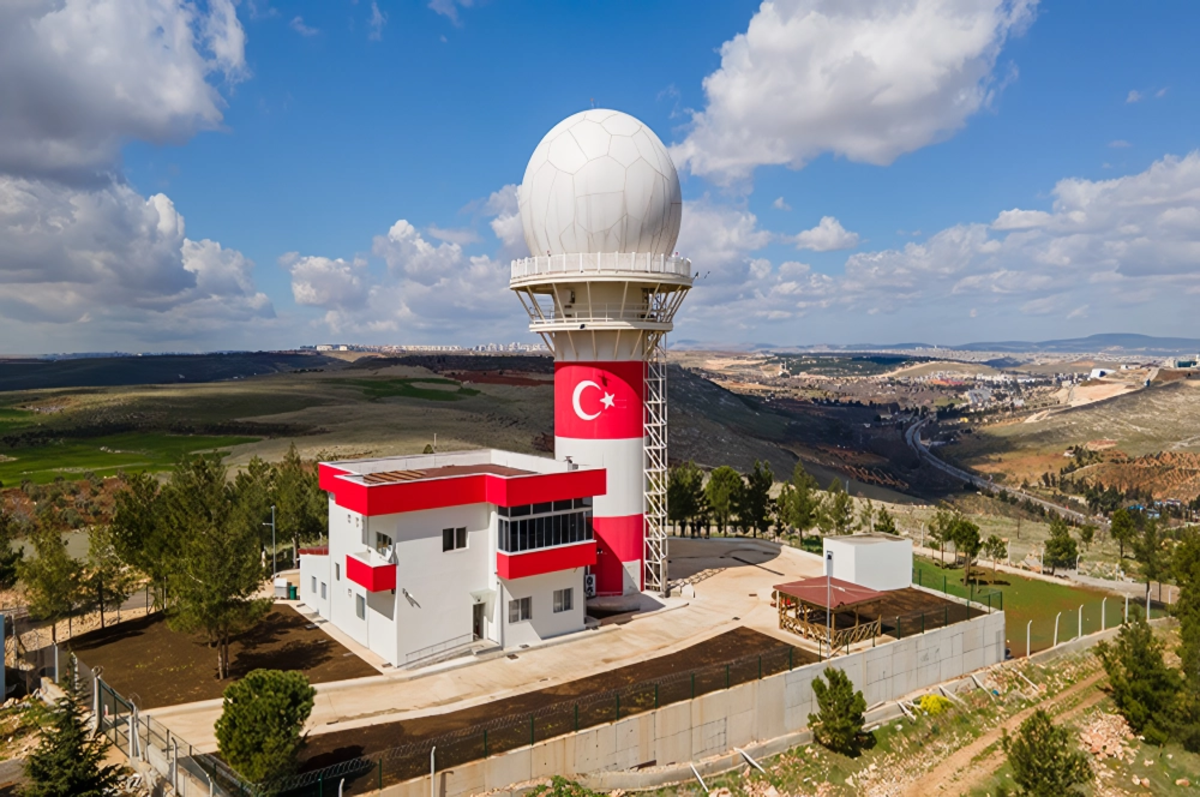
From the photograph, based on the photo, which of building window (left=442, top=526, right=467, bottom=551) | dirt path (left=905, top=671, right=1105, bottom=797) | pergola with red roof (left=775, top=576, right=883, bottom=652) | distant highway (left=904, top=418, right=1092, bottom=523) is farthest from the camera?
distant highway (left=904, top=418, right=1092, bottom=523)

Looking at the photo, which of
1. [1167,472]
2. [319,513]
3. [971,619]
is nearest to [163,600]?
[319,513]

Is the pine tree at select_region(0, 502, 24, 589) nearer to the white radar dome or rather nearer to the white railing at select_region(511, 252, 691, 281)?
the white railing at select_region(511, 252, 691, 281)

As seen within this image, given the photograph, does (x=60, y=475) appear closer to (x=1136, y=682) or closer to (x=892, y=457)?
Result: (x=1136, y=682)

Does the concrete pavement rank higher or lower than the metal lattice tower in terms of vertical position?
lower

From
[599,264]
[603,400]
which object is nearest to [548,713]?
[603,400]

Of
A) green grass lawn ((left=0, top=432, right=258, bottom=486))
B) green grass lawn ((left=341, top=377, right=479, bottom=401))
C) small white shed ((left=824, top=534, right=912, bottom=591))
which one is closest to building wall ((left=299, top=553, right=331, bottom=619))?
small white shed ((left=824, top=534, right=912, bottom=591))

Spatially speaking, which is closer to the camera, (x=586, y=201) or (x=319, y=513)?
(x=586, y=201)
